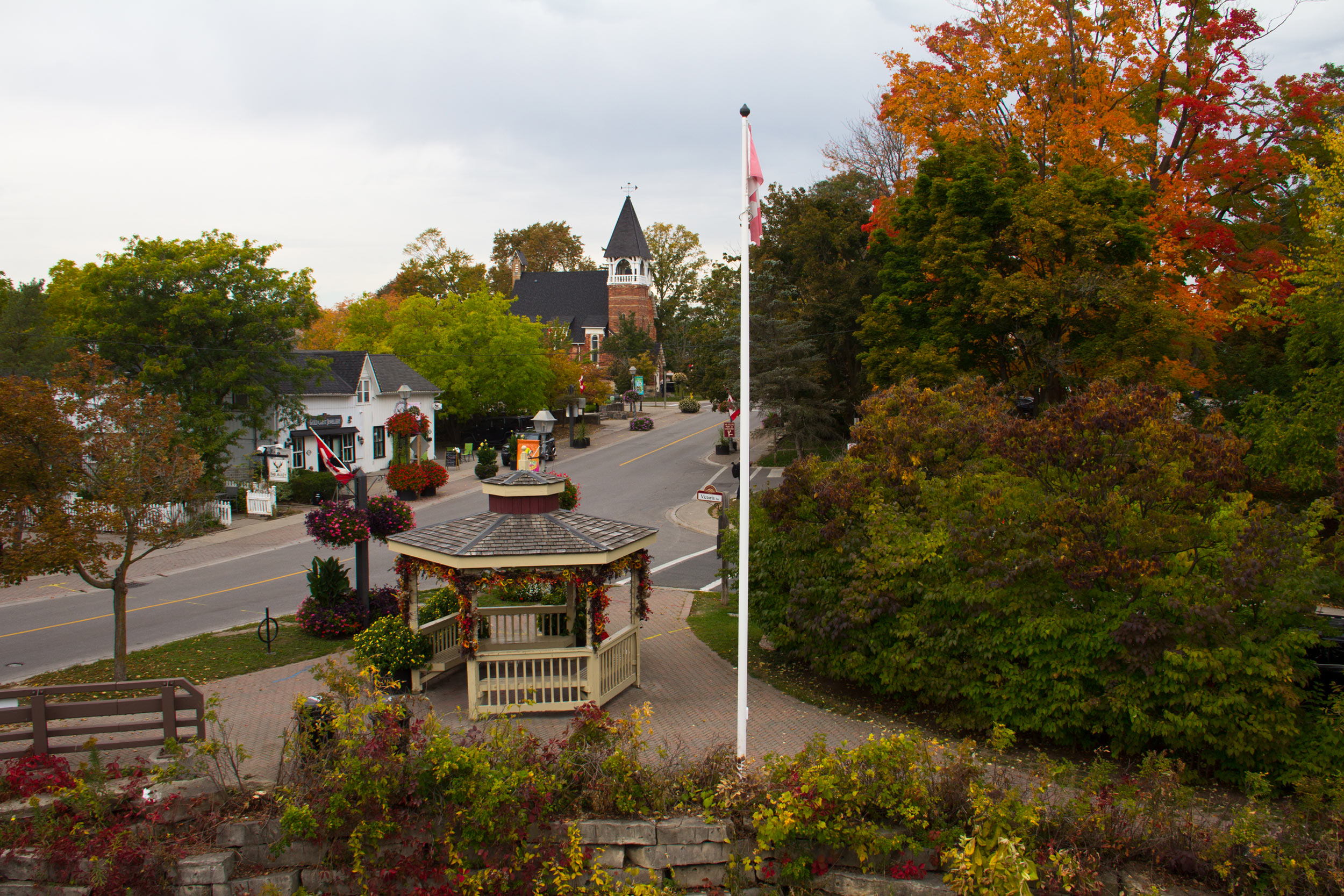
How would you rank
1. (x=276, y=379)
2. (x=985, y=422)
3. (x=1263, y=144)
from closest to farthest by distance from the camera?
(x=985, y=422), (x=1263, y=144), (x=276, y=379)

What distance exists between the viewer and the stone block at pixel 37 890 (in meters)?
7.84

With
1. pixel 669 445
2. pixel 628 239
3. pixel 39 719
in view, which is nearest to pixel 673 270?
pixel 628 239

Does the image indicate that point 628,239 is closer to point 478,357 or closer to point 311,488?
point 478,357

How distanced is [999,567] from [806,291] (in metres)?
26.2

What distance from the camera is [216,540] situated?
25469 mm

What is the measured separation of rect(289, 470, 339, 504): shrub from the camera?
101 feet

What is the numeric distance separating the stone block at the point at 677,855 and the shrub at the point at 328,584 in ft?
30.1

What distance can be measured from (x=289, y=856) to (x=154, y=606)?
39.1ft

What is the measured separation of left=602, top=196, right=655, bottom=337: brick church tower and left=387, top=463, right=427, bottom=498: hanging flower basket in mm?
50248

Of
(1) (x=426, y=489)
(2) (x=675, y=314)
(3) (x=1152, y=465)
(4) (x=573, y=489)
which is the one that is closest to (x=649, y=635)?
(4) (x=573, y=489)

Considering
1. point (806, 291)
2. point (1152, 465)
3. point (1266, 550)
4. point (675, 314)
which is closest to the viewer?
point (1266, 550)

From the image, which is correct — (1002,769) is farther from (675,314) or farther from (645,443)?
(675,314)

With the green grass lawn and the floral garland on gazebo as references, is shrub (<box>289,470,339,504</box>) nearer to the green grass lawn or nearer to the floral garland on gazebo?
the green grass lawn

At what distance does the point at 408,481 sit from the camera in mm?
31609
